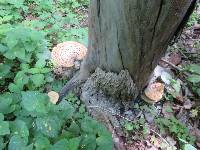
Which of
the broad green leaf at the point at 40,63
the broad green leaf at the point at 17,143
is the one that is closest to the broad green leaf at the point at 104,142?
the broad green leaf at the point at 17,143

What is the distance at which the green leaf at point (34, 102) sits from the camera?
230 centimetres

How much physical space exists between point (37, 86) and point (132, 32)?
129 cm

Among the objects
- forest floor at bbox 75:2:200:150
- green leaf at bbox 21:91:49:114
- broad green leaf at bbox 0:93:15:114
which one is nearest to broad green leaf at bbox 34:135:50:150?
green leaf at bbox 21:91:49:114

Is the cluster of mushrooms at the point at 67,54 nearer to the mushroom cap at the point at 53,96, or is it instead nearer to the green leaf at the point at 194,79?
the mushroom cap at the point at 53,96

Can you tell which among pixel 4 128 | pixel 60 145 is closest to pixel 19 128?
pixel 4 128

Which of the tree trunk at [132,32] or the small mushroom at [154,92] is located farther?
the small mushroom at [154,92]

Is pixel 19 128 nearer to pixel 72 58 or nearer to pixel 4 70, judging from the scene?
pixel 4 70

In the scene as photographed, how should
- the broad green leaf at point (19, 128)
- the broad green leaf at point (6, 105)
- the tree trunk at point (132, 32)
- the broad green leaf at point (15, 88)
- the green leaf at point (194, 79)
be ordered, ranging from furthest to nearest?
the green leaf at point (194, 79)
the broad green leaf at point (15, 88)
the broad green leaf at point (6, 105)
the broad green leaf at point (19, 128)
the tree trunk at point (132, 32)

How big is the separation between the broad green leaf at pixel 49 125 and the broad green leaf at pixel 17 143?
0.55 feet

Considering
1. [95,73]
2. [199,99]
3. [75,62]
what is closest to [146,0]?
[95,73]

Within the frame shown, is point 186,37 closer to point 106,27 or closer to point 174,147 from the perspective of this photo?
point 174,147

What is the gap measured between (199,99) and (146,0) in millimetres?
1991

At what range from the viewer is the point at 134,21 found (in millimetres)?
1901

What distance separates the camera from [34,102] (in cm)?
234
